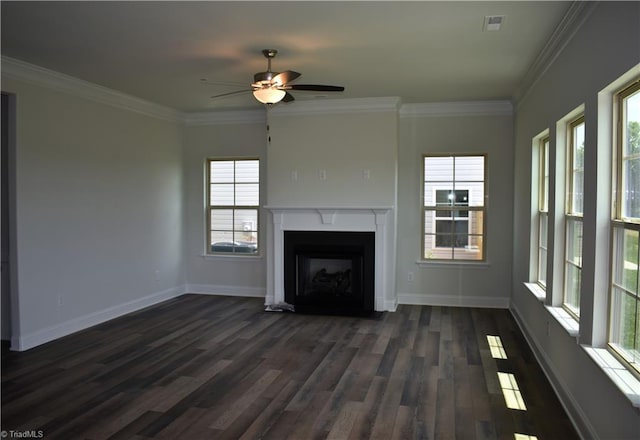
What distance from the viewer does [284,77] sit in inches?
157

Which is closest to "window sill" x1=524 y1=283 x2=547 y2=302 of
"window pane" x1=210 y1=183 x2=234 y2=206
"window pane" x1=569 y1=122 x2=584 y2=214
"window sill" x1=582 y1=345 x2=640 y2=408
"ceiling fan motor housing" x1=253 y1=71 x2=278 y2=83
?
"window pane" x1=569 y1=122 x2=584 y2=214

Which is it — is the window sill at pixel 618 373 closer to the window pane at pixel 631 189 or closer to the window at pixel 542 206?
the window pane at pixel 631 189

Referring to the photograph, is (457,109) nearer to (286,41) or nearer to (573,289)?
(286,41)

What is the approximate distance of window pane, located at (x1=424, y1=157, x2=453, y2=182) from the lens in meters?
6.84

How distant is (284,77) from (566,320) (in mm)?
2845

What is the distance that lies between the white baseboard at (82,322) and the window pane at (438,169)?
4132 millimetres

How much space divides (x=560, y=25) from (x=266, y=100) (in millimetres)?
2329

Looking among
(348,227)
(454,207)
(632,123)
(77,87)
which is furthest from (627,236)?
(77,87)

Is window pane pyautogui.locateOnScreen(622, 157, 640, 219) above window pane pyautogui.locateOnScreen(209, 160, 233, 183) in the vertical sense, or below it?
below

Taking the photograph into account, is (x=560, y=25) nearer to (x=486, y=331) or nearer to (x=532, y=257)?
(x=532, y=257)

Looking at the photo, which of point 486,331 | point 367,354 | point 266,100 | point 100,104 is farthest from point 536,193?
point 100,104

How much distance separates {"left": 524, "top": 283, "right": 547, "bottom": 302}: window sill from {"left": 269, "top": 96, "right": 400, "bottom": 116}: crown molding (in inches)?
109

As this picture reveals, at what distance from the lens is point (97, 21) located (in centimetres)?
361

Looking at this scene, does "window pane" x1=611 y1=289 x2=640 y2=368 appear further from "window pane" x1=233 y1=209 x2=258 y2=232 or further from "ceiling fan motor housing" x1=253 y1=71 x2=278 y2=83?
"window pane" x1=233 y1=209 x2=258 y2=232
